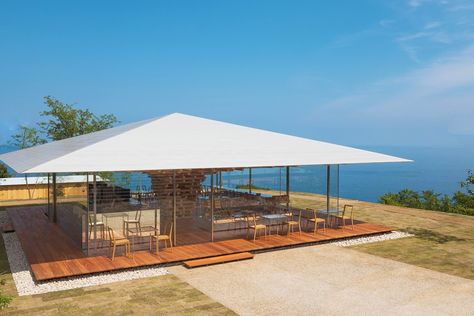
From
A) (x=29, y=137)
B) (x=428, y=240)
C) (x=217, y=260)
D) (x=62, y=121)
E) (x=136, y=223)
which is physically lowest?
(x=428, y=240)

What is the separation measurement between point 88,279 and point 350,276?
540 cm

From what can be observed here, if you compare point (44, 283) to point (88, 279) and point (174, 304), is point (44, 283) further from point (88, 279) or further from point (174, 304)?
point (174, 304)

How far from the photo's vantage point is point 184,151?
1104 cm

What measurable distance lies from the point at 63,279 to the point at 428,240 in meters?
10.1

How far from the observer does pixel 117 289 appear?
8.09 metres

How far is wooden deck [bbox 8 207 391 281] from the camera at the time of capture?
29.7ft

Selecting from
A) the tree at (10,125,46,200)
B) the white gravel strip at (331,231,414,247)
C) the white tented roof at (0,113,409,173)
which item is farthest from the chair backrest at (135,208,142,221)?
the tree at (10,125,46,200)

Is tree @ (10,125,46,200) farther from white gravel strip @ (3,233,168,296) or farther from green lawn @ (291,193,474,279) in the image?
white gravel strip @ (3,233,168,296)

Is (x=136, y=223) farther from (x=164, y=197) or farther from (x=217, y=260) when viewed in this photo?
(x=217, y=260)

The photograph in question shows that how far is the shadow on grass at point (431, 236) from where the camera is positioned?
1280 centimetres

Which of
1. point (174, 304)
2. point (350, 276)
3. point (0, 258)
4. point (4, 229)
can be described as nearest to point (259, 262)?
point (350, 276)

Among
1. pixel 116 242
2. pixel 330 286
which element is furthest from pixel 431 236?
pixel 116 242

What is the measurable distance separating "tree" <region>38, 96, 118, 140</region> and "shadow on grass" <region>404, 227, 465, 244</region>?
22379 mm

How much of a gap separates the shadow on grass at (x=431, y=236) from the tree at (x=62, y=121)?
22.4 m
